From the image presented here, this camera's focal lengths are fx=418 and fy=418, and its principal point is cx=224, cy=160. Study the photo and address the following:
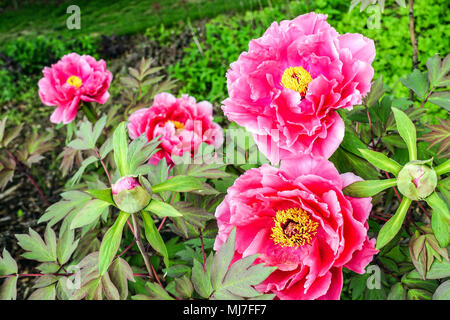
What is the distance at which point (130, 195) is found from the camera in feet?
2.52

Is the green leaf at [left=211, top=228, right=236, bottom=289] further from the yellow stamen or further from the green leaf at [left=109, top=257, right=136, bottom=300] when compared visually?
the yellow stamen

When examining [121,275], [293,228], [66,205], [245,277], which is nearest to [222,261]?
[245,277]

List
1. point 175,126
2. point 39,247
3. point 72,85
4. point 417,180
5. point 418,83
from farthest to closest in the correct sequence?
point 72,85
point 175,126
point 418,83
point 39,247
point 417,180

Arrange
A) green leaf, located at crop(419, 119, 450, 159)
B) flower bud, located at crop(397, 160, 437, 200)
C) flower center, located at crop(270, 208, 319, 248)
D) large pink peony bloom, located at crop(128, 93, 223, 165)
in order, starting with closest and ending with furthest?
flower bud, located at crop(397, 160, 437, 200)
flower center, located at crop(270, 208, 319, 248)
green leaf, located at crop(419, 119, 450, 159)
large pink peony bloom, located at crop(128, 93, 223, 165)

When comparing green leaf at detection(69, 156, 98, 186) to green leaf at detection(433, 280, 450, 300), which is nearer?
green leaf at detection(433, 280, 450, 300)

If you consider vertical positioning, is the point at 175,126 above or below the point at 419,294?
above

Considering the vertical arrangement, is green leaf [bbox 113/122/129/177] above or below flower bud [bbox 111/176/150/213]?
above

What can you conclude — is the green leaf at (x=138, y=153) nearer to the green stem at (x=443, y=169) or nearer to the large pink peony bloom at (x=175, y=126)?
the large pink peony bloom at (x=175, y=126)

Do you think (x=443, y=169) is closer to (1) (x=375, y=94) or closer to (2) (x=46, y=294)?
(1) (x=375, y=94)

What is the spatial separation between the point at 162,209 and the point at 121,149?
0.51ft

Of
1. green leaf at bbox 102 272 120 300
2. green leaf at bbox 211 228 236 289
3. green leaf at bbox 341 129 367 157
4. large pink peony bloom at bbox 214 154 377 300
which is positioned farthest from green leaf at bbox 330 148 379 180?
green leaf at bbox 102 272 120 300

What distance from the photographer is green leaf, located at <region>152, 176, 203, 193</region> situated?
0.82 m

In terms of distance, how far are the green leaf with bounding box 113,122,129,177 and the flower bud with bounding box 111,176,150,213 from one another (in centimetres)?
5

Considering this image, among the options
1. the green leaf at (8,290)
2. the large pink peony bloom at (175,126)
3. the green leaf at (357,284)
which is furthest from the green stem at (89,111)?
the green leaf at (357,284)
